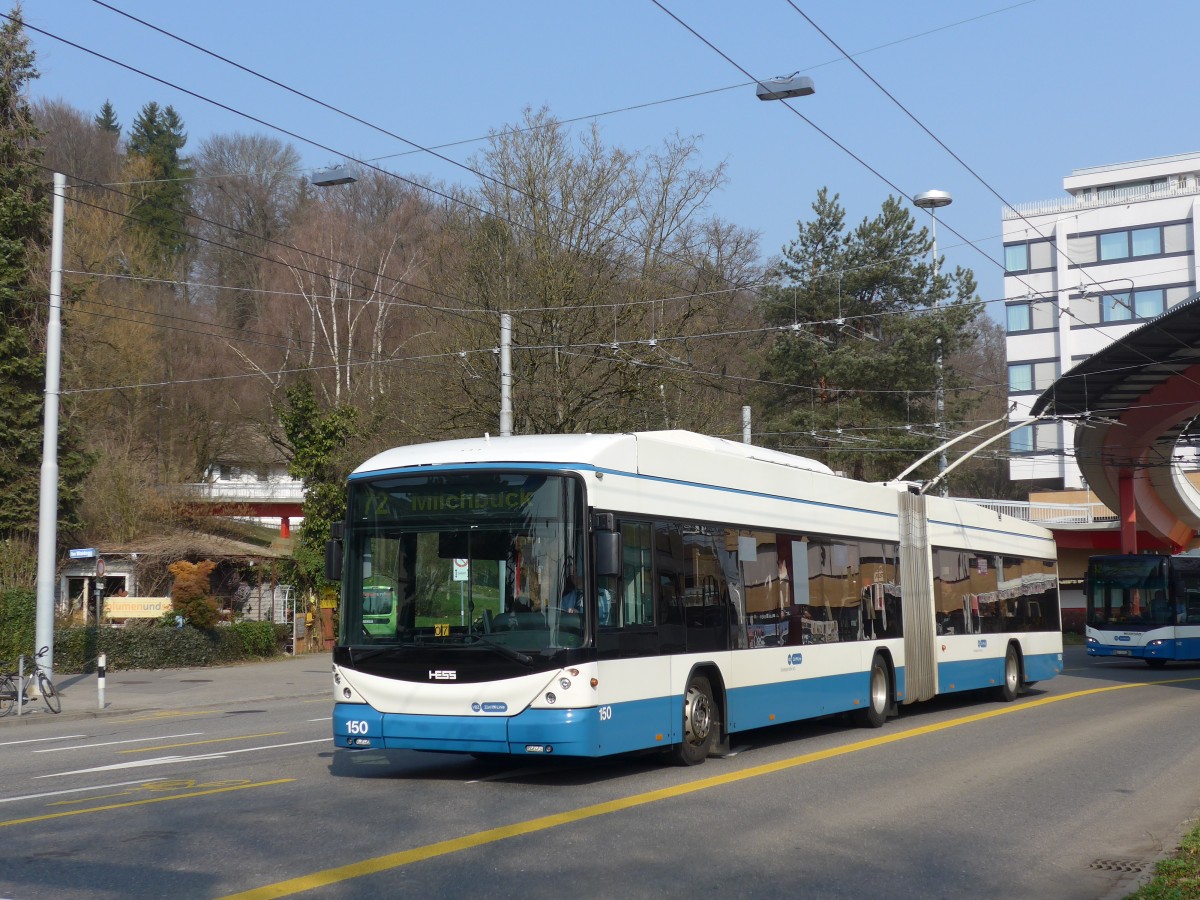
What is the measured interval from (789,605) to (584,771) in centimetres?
357

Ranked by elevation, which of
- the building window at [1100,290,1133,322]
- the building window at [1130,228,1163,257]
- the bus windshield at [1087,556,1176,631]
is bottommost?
the bus windshield at [1087,556,1176,631]

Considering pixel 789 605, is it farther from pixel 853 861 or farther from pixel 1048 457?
pixel 1048 457

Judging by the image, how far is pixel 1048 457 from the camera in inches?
3319

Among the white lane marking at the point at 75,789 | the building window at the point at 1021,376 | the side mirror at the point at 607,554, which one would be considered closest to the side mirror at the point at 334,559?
the side mirror at the point at 607,554

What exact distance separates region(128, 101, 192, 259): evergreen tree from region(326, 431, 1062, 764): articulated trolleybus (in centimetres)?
5218

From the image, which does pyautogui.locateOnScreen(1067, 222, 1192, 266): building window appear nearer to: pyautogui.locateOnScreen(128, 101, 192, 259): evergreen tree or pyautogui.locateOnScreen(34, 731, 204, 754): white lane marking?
pyautogui.locateOnScreen(128, 101, 192, 259): evergreen tree

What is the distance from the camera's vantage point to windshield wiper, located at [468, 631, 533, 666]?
11336 millimetres

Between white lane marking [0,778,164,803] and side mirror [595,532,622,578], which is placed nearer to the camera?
white lane marking [0,778,164,803]

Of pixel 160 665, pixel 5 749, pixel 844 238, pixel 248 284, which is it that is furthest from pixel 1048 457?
pixel 5 749

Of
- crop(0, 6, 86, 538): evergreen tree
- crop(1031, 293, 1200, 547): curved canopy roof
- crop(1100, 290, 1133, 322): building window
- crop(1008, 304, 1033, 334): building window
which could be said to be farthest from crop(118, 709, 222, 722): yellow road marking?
crop(1008, 304, 1033, 334): building window

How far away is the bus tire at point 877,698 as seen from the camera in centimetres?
1753

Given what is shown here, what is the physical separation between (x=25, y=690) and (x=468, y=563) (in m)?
15.8

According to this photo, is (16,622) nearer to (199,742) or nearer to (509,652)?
(199,742)

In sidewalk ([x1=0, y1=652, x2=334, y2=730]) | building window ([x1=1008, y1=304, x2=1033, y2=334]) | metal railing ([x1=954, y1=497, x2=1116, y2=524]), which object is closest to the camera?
sidewalk ([x1=0, y1=652, x2=334, y2=730])
